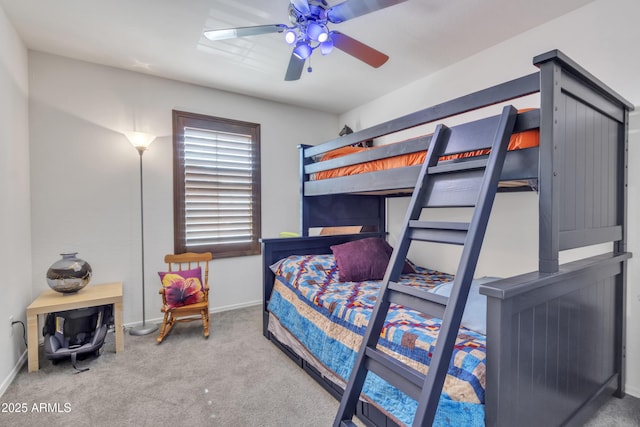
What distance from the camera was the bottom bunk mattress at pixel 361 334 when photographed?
3.98 feet

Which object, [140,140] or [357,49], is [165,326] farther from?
[357,49]

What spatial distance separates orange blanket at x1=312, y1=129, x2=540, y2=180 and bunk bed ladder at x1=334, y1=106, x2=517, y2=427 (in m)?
0.10

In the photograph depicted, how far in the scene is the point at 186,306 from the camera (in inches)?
111

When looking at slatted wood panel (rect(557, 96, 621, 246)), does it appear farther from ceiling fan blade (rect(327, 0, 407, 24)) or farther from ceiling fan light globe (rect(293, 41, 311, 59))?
ceiling fan light globe (rect(293, 41, 311, 59))

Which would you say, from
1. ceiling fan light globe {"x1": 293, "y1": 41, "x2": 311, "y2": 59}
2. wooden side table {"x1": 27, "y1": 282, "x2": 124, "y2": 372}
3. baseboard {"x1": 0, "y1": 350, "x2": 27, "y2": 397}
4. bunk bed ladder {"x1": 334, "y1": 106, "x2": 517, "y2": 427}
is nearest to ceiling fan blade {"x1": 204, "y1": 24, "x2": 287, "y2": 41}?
ceiling fan light globe {"x1": 293, "y1": 41, "x2": 311, "y2": 59}

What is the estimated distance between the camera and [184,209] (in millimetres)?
3402

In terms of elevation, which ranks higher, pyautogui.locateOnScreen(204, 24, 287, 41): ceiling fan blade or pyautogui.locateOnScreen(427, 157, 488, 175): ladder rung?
pyautogui.locateOnScreen(204, 24, 287, 41): ceiling fan blade

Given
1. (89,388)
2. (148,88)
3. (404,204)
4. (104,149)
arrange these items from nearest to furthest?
(89,388) → (104,149) → (148,88) → (404,204)

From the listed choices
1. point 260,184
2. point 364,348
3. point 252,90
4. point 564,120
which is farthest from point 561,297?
point 252,90

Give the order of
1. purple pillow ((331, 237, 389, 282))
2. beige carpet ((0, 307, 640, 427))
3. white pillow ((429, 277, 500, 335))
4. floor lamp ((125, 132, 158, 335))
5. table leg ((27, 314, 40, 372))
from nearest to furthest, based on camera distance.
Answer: white pillow ((429, 277, 500, 335)), beige carpet ((0, 307, 640, 427)), table leg ((27, 314, 40, 372)), purple pillow ((331, 237, 389, 282)), floor lamp ((125, 132, 158, 335))

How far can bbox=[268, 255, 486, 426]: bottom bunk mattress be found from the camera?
3.98ft

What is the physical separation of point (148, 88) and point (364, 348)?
3.33 meters

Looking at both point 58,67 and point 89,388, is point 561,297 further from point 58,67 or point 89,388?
point 58,67

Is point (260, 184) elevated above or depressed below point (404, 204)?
above
